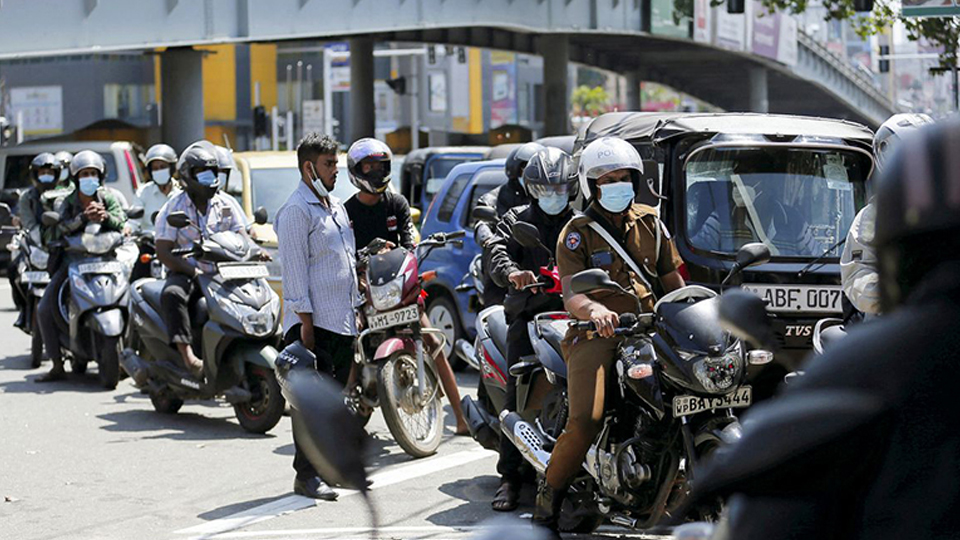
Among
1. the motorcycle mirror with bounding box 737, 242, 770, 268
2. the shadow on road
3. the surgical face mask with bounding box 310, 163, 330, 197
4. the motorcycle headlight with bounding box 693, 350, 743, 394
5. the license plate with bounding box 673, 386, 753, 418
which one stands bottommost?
the shadow on road

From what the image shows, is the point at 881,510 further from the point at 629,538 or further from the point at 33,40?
the point at 33,40

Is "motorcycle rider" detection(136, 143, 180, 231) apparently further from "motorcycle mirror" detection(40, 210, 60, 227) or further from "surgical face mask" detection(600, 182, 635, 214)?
"surgical face mask" detection(600, 182, 635, 214)

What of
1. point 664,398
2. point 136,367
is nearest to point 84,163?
point 136,367

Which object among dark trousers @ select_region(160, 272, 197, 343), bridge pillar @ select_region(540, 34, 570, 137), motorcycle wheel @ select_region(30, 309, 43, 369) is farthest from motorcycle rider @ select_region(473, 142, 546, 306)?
bridge pillar @ select_region(540, 34, 570, 137)

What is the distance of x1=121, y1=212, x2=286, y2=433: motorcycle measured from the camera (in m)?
9.75

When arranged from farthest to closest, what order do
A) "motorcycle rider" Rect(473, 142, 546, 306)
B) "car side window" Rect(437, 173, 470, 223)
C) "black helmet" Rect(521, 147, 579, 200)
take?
"car side window" Rect(437, 173, 470, 223)
"motorcycle rider" Rect(473, 142, 546, 306)
"black helmet" Rect(521, 147, 579, 200)

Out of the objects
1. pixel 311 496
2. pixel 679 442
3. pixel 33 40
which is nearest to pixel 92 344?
pixel 311 496

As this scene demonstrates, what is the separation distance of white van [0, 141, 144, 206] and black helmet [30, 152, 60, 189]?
25.9ft

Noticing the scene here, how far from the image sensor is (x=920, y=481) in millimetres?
1565

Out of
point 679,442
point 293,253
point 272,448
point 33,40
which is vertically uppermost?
point 33,40

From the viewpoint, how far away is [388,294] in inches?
342

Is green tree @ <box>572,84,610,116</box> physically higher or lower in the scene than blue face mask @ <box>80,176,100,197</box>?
higher

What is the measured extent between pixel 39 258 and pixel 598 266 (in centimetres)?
807

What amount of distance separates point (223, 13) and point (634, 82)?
123ft
